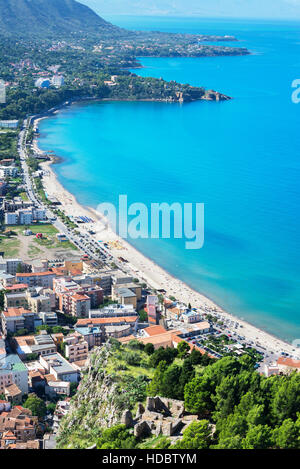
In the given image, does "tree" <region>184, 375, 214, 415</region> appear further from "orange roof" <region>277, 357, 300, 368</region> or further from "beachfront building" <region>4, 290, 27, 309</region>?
"beachfront building" <region>4, 290, 27, 309</region>

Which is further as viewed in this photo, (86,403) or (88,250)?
(88,250)

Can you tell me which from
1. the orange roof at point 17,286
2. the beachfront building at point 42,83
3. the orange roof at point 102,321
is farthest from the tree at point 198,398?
the beachfront building at point 42,83

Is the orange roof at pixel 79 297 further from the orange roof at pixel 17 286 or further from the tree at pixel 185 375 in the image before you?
the tree at pixel 185 375

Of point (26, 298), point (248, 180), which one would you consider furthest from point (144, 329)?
point (248, 180)

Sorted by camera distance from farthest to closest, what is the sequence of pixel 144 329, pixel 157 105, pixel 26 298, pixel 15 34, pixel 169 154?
pixel 15 34, pixel 157 105, pixel 169 154, pixel 26 298, pixel 144 329

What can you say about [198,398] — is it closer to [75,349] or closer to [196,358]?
[196,358]
